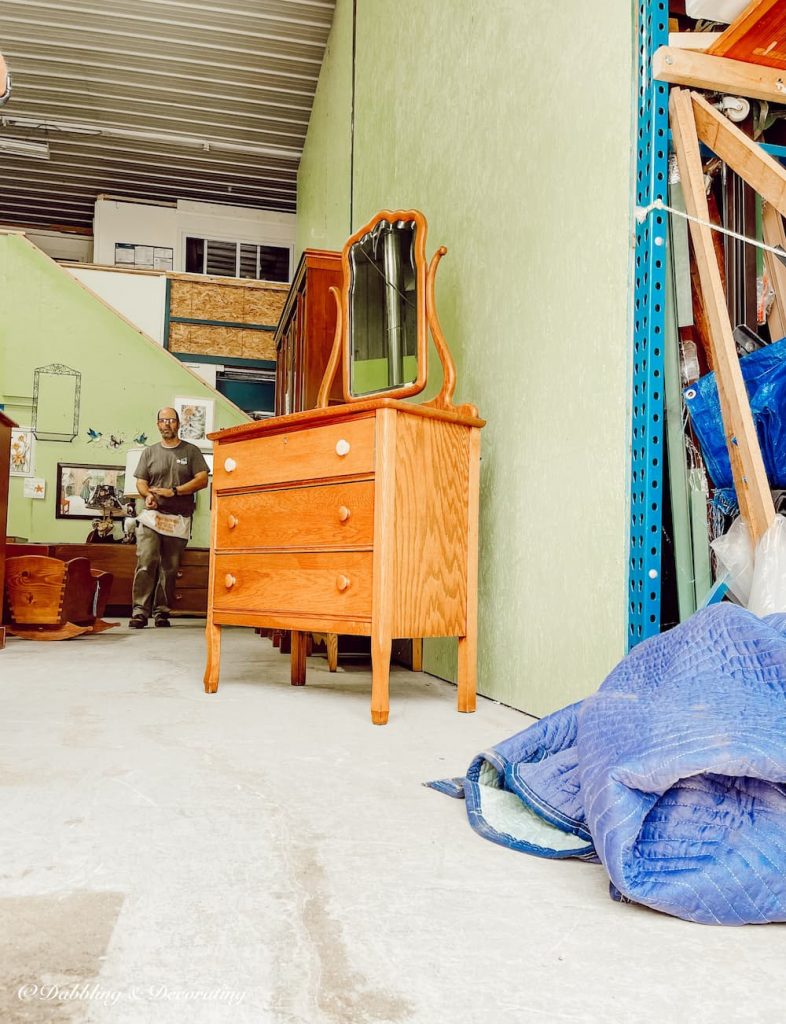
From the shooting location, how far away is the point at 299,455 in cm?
285

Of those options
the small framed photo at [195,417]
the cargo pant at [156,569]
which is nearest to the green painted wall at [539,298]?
the cargo pant at [156,569]

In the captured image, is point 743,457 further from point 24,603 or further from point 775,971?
point 24,603

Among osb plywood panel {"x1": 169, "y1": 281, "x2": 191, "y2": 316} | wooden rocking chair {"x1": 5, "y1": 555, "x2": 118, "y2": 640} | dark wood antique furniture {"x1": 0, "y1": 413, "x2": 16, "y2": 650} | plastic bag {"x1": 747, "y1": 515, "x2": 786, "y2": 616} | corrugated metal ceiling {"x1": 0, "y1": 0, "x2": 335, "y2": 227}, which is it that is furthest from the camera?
osb plywood panel {"x1": 169, "y1": 281, "x2": 191, "y2": 316}

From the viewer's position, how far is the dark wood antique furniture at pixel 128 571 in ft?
23.9

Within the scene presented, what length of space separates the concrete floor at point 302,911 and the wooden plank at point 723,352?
34.2 inches

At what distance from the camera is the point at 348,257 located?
11.2 ft

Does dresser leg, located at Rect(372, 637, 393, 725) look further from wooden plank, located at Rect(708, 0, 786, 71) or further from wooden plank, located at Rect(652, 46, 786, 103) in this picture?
wooden plank, located at Rect(708, 0, 786, 71)

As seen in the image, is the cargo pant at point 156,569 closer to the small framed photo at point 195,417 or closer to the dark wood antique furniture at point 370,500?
the small framed photo at point 195,417

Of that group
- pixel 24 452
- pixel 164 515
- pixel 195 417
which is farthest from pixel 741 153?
pixel 24 452

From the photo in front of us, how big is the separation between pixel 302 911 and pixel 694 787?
1.72 feet

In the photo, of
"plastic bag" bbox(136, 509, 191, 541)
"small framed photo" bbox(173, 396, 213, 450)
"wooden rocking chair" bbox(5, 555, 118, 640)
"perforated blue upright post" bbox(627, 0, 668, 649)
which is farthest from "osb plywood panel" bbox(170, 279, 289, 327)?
"perforated blue upright post" bbox(627, 0, 668, 649)

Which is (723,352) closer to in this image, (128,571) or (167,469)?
(167,469)

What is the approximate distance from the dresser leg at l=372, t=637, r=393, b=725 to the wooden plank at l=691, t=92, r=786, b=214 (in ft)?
4.88

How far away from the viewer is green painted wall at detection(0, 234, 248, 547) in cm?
874
